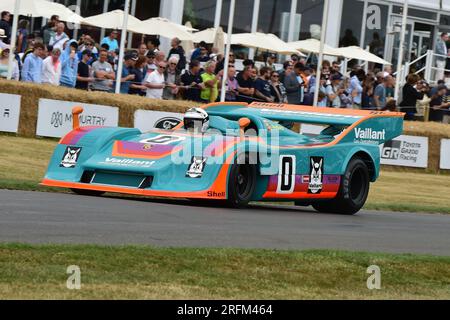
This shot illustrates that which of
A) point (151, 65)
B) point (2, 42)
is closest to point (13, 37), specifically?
point (2, 42)

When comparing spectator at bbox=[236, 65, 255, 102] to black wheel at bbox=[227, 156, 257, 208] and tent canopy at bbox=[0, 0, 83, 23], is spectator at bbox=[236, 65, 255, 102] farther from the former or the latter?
black wheel at bbox=[227, 156, 257, 208]

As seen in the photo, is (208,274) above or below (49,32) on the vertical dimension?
below

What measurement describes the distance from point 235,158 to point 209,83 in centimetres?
1048

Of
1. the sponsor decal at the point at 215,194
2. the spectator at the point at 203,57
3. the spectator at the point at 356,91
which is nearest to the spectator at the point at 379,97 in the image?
the spectator at the point at 356,91

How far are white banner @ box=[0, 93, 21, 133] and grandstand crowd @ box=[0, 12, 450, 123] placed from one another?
111 centimetres

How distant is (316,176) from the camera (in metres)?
14.5

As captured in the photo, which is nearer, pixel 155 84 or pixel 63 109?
pixel 63 109

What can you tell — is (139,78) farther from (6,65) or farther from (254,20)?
(254,20)

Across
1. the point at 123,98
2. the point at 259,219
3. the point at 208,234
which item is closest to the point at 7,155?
the point at 123,98

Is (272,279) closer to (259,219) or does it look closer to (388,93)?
(259,219)

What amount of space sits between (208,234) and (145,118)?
40.2 feet

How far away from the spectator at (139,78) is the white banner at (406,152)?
5563 mm

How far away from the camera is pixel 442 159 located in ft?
88.5
